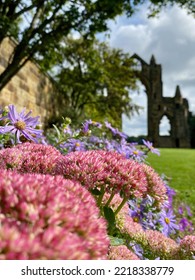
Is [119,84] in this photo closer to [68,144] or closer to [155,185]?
[68,144]

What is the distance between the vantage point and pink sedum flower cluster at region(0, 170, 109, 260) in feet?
1.77

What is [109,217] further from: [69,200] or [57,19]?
[57,19]

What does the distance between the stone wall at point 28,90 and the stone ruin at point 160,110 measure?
3943 centimetres

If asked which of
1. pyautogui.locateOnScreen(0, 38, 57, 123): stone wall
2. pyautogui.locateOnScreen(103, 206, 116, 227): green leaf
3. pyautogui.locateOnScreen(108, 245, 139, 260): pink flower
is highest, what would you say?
pyautogui.locateOnScreen(0, 38, 57, 123): stone wall

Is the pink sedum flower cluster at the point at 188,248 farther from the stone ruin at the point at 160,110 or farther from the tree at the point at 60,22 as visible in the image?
the stone ruin at the point at 160,110

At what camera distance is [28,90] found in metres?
11.4

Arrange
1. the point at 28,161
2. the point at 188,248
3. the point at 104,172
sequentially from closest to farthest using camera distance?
1. the point at 104,172
2. the point at 28,161
3. the point at 188,248

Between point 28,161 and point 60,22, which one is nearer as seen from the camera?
point 28,161

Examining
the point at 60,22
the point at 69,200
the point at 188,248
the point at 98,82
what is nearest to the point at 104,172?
the point at 69,200

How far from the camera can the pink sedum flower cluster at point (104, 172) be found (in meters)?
1.17

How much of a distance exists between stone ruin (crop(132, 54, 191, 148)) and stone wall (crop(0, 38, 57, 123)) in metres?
39.4

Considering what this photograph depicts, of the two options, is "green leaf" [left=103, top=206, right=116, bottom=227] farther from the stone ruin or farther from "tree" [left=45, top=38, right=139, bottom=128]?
the stone ruin

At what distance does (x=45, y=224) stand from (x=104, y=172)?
0.59 m

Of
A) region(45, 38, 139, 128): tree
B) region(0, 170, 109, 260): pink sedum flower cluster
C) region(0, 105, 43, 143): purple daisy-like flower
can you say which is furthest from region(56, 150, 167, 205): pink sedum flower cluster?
region(45, 38, 139, 128): tree
